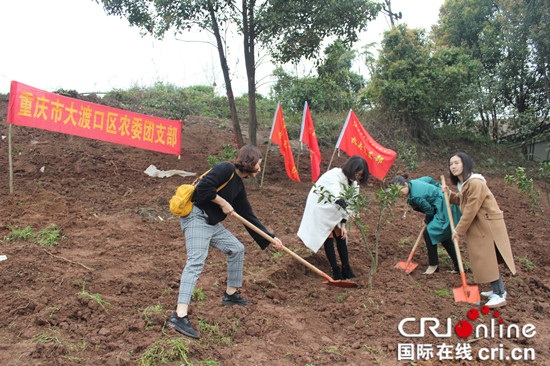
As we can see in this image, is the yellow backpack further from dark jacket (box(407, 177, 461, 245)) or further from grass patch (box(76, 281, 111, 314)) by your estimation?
dark jacket (box(407, 177, 461, 245))

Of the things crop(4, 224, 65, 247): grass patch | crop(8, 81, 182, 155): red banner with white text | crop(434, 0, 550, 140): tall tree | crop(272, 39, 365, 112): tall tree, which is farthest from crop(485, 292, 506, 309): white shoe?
crop(434, 0, 550, 140): tall tree

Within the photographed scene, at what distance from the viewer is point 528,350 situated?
9.46 ft

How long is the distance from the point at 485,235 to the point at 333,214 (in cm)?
143

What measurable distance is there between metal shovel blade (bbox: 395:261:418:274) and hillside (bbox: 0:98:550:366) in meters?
0.07

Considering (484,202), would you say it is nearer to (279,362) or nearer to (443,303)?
(443,303)

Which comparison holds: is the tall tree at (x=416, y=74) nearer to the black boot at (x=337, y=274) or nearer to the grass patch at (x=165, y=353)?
the black boot at (x=337, y=274)

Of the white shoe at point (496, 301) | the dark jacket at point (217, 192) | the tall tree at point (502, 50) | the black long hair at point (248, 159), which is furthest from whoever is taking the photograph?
the tall tree at point (502, 50)

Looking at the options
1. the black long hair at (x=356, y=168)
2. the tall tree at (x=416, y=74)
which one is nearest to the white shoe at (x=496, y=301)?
the black long hair at (x=356, y=168)

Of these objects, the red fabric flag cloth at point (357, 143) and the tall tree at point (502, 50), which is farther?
the tall tree at point (502, 50)

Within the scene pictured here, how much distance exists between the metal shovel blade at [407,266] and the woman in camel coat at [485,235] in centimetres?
101

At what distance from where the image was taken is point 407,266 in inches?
186

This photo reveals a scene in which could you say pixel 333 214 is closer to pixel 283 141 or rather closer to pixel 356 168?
pixel 356 168

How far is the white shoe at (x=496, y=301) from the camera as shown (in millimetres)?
3650

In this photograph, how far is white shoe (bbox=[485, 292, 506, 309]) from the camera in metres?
3.65
